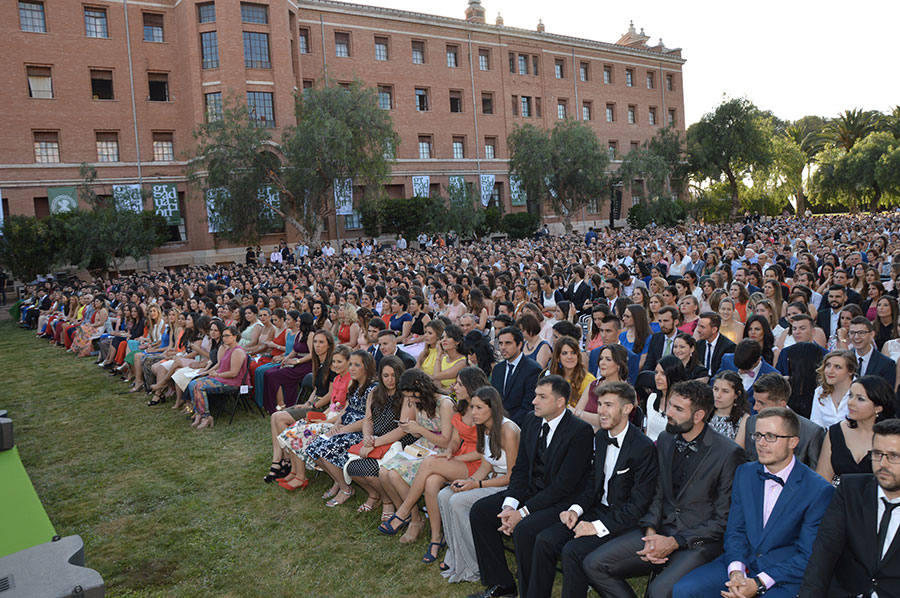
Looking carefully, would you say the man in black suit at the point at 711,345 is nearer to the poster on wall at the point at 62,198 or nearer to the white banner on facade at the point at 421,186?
the poster on wall at the point at 62,198

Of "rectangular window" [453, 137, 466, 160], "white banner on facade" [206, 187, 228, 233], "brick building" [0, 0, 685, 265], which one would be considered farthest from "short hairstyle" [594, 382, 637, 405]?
"rectangular window" [453, 137, 466, 160]

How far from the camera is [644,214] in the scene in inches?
1912

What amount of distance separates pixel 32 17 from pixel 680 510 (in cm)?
4291

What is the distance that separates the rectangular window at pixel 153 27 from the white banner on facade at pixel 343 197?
1418cm

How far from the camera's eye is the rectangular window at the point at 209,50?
37.9m

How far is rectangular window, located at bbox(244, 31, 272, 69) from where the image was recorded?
126 feet

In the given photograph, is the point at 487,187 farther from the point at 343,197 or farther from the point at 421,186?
the point at 343,197

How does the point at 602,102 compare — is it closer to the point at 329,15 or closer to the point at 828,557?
the point at 329,15

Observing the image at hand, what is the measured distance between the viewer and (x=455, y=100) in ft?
162

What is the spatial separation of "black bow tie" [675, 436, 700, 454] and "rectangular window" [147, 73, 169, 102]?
4106 cm

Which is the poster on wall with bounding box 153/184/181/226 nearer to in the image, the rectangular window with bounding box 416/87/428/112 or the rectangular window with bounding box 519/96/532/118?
the rectangular window with bounding box 416/87/428/112

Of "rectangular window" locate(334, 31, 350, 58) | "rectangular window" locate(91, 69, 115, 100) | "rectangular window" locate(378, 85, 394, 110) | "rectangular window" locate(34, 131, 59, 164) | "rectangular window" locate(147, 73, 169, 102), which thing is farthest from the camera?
"rectangular window" locate(378, 85, 394, 110)

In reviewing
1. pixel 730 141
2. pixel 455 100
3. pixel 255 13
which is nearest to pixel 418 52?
pixel 455 100

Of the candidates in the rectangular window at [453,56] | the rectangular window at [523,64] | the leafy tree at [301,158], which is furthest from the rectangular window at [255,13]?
the rectangular window at [523,64]
